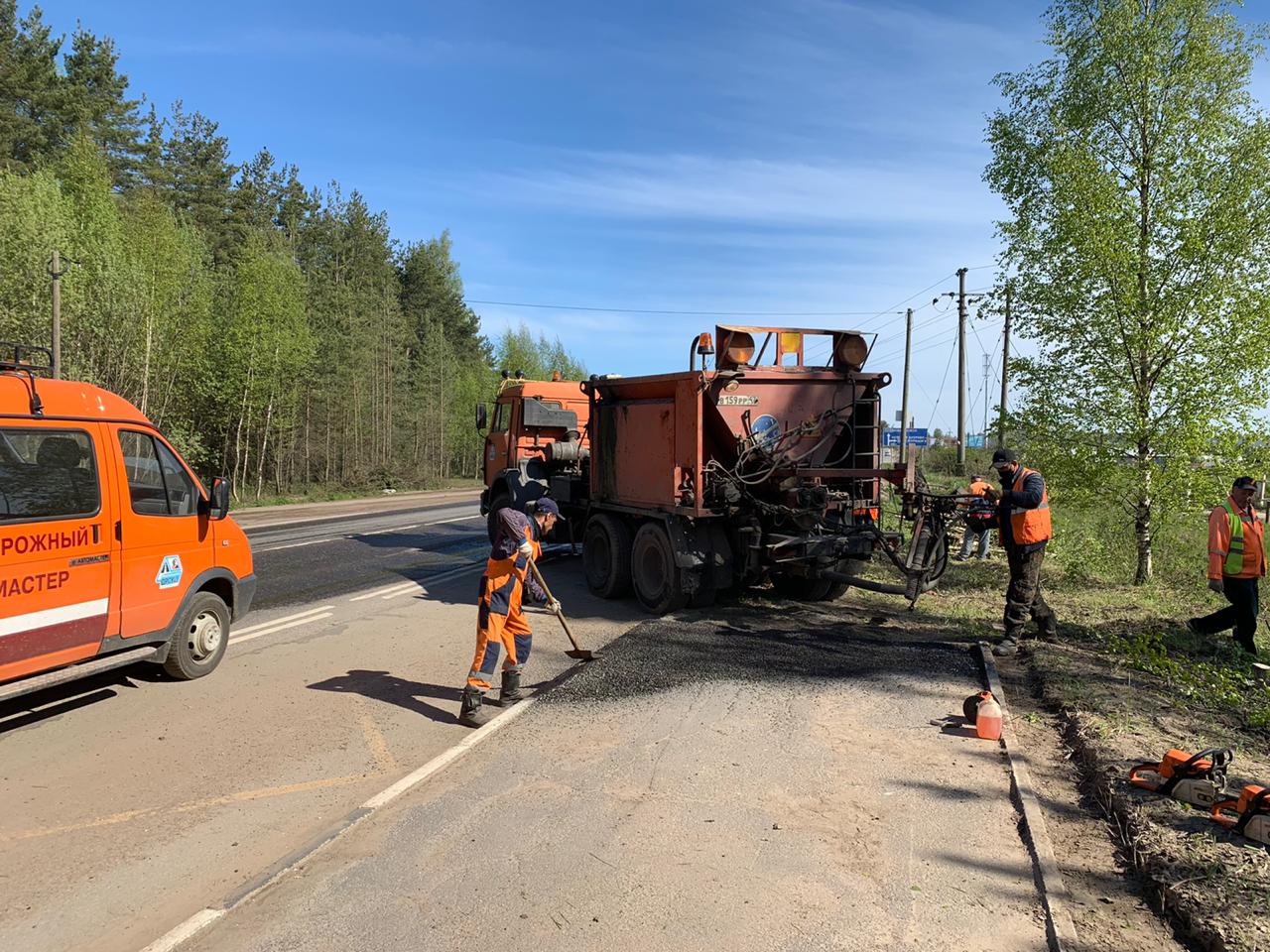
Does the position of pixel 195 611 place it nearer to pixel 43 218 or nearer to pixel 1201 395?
pixel 1201 395

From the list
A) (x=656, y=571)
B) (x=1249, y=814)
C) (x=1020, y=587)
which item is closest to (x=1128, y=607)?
(x=1020, y=587)

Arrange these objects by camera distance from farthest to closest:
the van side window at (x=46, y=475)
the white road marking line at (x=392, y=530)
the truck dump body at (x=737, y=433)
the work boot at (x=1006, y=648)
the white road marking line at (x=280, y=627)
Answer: the white road marking line at (x=392, y=530) < the truck dump body at (x=737, y=433) < the white road marking line at (x=280, y=627) < the work boot at (x=1006, y=648) < the van side window at (x=46, y=475)

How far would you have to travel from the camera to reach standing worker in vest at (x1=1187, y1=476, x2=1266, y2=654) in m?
7.20

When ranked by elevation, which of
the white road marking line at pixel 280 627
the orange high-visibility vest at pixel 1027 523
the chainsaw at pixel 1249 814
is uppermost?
the orange high-visibility vest at pixel 1027 523

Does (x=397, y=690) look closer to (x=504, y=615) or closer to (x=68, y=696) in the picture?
(x=504, y=615)

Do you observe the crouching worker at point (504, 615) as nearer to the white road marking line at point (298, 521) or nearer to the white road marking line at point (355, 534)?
the white road marking line at point (355, 534)

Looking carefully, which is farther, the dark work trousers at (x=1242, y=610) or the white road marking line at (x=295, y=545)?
the white road marking line at (x=295, y=545)

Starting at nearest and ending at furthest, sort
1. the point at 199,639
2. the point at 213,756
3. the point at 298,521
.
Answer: the point at 213,756, the point at 199,639, the point at 298,521

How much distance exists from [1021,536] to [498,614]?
192 inches

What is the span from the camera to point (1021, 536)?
24.6 feet

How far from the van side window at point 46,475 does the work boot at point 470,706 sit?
2743 mm

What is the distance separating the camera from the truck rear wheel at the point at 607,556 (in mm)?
9852

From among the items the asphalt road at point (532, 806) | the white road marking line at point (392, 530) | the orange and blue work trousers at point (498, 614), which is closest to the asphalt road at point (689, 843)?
the asphalt road at point (532, 806)

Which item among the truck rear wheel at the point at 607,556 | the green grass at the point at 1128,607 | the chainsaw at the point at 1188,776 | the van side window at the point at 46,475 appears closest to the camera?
the chainsaw at the point at 1188,776
